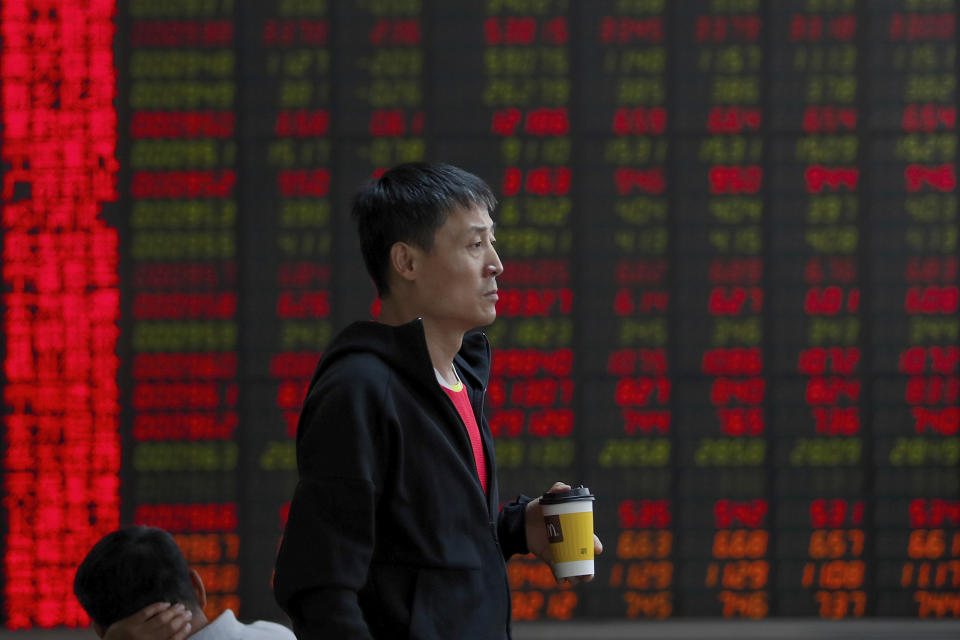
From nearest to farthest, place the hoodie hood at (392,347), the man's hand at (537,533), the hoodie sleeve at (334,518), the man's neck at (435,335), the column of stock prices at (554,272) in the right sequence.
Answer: the hoodie sleeve at (334,518)
the hoodie hood at (392,347)
the man's neck at (435,335)
the man's hand at (537,533)
the column of stock prices at (554,272)

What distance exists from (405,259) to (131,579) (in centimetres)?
79

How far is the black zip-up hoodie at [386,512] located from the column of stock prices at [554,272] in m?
2.40

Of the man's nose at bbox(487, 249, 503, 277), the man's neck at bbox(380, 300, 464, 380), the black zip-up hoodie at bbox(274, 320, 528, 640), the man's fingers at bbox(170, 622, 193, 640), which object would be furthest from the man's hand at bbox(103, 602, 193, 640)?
the man's nose at bbox(487, 249, 503, 277)

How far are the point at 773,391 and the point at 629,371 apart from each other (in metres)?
0.48

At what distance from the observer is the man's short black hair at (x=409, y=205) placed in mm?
1546

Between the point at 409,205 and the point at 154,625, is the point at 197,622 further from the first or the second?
the point at 409,205

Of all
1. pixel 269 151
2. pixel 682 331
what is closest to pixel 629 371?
pixel 682 331

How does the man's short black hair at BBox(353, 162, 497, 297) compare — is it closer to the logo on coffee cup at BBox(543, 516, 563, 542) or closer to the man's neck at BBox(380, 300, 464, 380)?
the man's neck at BBox(380, 300, 464, 380)

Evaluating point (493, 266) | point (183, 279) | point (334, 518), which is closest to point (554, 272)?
point (183, 279)

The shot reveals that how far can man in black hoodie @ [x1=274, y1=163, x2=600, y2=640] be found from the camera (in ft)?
4.38

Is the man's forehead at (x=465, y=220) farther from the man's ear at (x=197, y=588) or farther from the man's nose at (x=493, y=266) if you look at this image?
the man's ear at (x=197, y=588)

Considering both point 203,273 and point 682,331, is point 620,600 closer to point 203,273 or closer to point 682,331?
point 682,331

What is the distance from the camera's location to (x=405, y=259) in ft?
5.08

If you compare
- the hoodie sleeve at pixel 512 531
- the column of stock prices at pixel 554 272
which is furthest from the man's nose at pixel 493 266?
the column of stock prices at pixel 554 272
